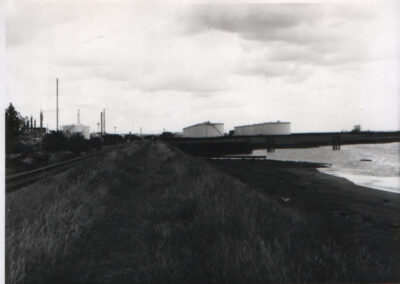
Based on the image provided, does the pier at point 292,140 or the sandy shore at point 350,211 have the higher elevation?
the pier at point 292,140

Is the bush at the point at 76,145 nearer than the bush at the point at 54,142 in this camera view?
No

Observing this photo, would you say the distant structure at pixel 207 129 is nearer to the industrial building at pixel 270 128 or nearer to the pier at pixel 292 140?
the industrial building at pixel 270 128

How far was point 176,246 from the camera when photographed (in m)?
5.38

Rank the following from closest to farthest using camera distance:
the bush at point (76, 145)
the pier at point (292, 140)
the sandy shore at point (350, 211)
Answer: the sandy shore at point (350, 211)
the bush at point (76, 145)
the pier at point (292, 140)

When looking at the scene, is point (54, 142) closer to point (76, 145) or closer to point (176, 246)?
point (76, 145)

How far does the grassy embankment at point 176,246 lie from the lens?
13.9ft

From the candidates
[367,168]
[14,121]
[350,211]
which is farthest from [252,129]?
[350,211]

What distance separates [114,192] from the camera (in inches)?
444

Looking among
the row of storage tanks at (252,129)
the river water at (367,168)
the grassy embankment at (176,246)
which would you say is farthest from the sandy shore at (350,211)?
the row of storage tanks at (252,129)

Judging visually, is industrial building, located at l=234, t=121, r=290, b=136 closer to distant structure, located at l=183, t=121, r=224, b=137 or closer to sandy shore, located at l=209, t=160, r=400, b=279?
distant structure, located at l=183, t=121, r=224, b=137

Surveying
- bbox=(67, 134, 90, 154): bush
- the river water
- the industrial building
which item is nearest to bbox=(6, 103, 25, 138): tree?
bbox=(67, 134, 90, 154): bush

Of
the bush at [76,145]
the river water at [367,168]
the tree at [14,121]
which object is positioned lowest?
the river water at [367,168]

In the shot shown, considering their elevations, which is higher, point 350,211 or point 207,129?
point 207,129

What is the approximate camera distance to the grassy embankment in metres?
4.22
